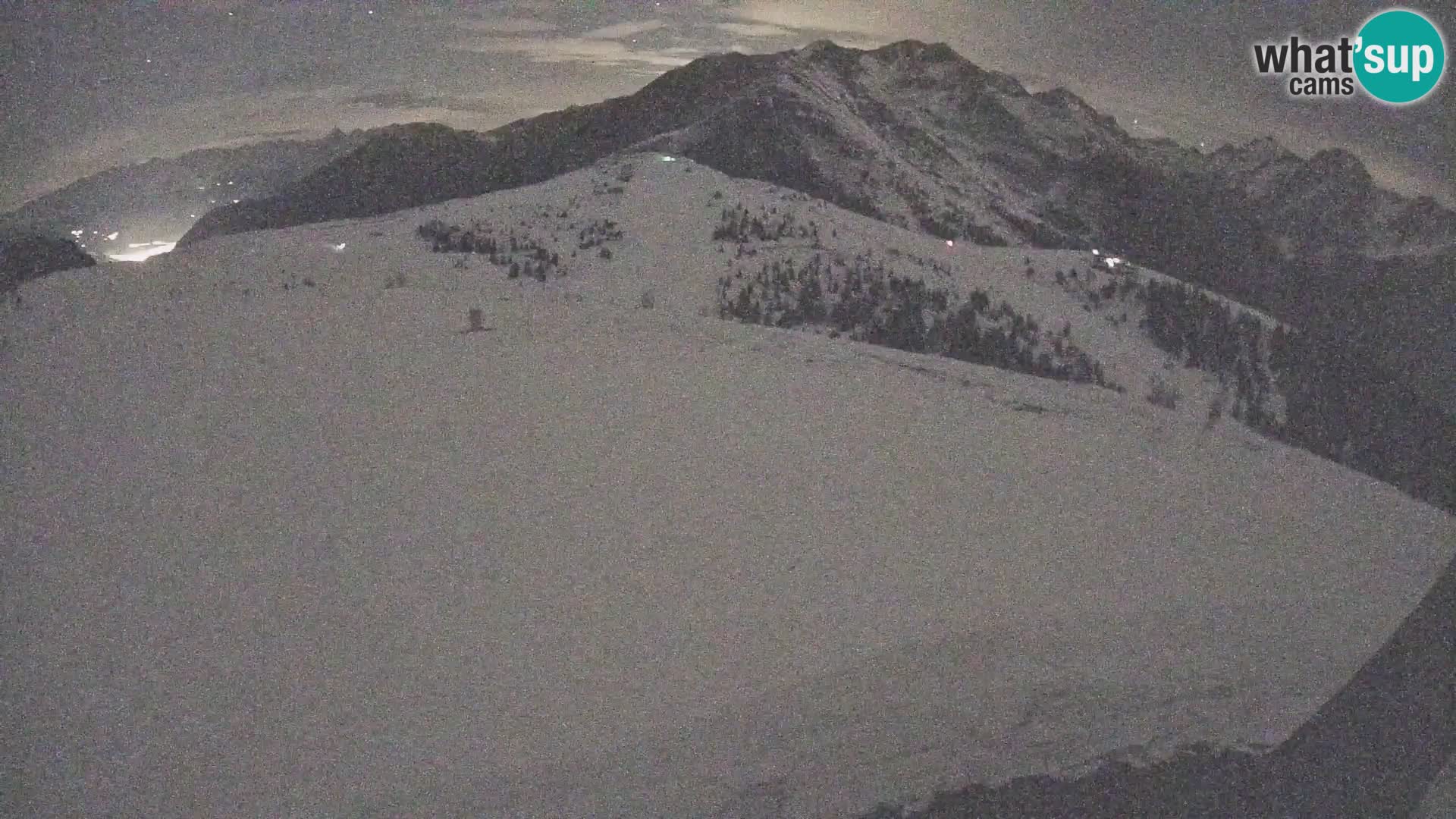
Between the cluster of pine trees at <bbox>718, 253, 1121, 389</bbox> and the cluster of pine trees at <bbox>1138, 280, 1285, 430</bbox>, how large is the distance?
2.44 feet

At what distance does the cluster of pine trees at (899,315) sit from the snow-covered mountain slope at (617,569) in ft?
4.18

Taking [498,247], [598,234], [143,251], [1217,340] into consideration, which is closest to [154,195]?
[143,251]

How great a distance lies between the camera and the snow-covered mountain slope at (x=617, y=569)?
125 inches

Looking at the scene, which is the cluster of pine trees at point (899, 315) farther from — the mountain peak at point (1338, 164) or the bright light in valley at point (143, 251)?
the bright light in valley at point (143, 251)

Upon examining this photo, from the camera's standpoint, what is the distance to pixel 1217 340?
778 centimetres

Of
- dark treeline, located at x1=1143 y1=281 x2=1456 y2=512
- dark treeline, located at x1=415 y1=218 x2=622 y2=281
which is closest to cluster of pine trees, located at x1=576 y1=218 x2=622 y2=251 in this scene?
dark treeline, located at x1=415 y1=218 x2=622 y2=281

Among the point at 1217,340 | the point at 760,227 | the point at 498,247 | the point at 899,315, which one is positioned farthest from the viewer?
the point at 760,227

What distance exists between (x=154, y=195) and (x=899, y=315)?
6.60m

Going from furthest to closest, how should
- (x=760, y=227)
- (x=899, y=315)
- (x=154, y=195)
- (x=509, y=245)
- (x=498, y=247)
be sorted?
(x=760, y=227) → (x=509, y=245) → (x=498, y=247) → (x=899, y=315) → (x=154, y=195)

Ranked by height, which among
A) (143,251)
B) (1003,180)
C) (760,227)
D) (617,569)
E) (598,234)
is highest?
(1003,180)

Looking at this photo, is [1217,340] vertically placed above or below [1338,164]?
below

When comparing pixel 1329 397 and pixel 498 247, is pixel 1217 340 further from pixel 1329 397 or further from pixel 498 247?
pixel 498 247

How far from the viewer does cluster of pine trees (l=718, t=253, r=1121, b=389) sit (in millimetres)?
8195

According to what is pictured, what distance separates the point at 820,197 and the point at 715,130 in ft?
9.99
